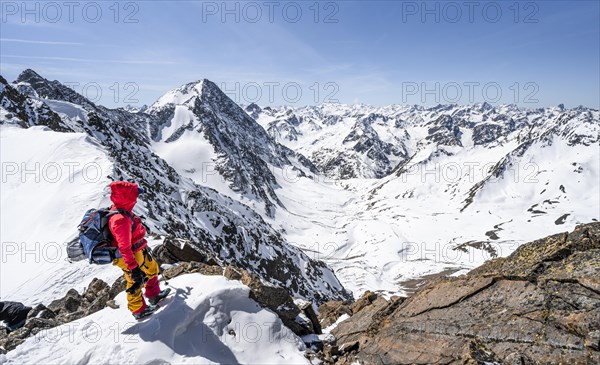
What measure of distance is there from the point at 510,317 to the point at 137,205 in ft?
125

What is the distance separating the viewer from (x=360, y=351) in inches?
415

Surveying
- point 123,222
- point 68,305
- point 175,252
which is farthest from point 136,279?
point 175,252

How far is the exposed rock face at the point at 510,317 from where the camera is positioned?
25.8 ft

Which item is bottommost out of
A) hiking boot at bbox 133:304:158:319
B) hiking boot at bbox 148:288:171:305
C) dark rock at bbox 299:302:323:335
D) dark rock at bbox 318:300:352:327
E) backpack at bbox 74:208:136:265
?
dark rock at bbox 318:300:352:327

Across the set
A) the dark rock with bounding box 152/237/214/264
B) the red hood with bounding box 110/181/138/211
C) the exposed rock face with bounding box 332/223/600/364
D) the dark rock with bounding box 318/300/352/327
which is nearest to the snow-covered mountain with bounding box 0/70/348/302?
the dark rock with bounding box 152/237/214/264

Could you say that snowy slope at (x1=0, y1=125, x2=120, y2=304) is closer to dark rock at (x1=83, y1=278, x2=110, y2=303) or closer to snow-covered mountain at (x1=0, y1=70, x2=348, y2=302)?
snow-covered mountain at (x1=0, y1=70, x2=348, y2=302)

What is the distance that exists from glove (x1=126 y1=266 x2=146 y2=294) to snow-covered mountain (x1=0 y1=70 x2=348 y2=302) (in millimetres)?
10799

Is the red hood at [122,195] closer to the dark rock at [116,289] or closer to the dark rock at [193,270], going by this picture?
the dark rock at [193,270]

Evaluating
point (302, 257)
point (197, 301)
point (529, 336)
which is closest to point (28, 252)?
point (197, 301)

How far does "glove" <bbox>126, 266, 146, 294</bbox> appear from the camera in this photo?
381 inches

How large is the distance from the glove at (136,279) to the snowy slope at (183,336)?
0.96 meters

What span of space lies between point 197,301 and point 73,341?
11.3 ft

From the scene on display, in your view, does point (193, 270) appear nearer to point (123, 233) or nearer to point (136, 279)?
point (136, 279)

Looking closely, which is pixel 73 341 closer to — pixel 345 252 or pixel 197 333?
pixel 197 333
